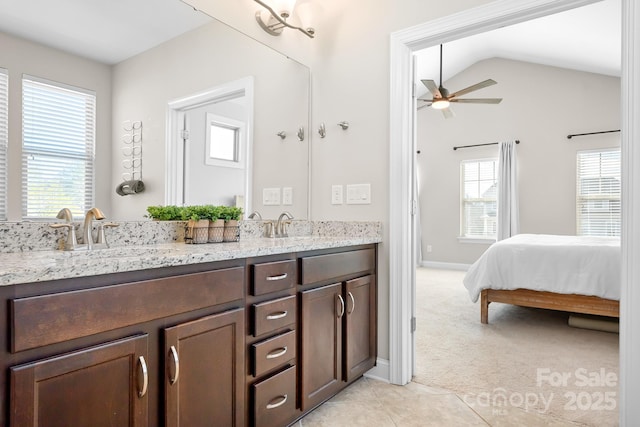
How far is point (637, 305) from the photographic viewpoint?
1626 millimetres

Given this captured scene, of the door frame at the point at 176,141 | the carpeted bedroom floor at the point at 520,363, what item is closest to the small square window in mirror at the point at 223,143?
the door frame at the point at 176,141

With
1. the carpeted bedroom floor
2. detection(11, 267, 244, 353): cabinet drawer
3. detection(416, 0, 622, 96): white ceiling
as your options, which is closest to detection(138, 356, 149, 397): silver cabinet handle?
detection(11, 267, 244, 353): cabinet drawer

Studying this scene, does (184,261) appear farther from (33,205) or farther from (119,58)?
(119,58)

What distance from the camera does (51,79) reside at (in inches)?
57.4

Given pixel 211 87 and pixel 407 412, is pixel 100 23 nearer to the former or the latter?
pixel 211 87

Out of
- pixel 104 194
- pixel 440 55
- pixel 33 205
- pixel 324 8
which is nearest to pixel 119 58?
pixel 104 194

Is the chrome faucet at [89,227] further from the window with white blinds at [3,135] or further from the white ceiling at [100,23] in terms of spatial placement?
the white ceiling at [100,23]

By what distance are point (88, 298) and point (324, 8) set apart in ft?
7.53

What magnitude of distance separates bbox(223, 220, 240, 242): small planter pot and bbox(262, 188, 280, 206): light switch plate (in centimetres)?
52

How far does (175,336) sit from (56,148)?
2.89 ft

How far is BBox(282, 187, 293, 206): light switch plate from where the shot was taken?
2.50 meters

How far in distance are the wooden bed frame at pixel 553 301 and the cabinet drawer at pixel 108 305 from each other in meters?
2.94

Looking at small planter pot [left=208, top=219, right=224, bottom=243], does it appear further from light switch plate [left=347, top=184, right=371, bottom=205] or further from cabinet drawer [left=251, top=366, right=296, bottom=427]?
light switch plate [left=347, top=184, right=371, bottom=205]

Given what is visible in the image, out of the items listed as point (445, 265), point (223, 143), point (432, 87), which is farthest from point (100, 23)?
point (445, 265)
